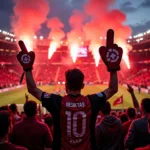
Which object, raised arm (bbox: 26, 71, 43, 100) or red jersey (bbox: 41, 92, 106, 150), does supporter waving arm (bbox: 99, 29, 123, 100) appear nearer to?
red jersey (bbox: 41, 92, 106, 150)

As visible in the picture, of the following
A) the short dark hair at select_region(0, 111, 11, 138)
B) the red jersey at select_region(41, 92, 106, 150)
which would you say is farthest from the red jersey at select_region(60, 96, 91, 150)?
the short dark hair at select_region(0, 111, 11, 138)

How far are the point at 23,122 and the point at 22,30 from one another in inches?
2842

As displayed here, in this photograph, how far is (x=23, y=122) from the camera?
4.47 meters

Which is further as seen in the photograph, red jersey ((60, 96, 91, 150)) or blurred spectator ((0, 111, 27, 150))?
red jersey ((60, 96, 91, 150))

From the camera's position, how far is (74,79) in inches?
128

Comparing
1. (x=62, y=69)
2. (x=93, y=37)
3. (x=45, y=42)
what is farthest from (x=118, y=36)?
(x=45, y=42)

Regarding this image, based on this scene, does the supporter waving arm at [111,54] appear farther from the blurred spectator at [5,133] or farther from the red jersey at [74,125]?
the blurred spectator at [5,133]

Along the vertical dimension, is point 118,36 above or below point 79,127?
above

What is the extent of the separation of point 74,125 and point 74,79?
0.63 meters

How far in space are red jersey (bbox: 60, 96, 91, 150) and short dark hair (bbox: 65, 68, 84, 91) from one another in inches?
7.7

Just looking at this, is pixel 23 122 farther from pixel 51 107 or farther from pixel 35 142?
pixel 51 107

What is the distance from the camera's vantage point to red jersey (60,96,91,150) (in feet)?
10.4

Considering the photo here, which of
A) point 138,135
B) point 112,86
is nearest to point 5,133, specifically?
point 112,86

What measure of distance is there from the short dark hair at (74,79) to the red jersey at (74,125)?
20 cm
